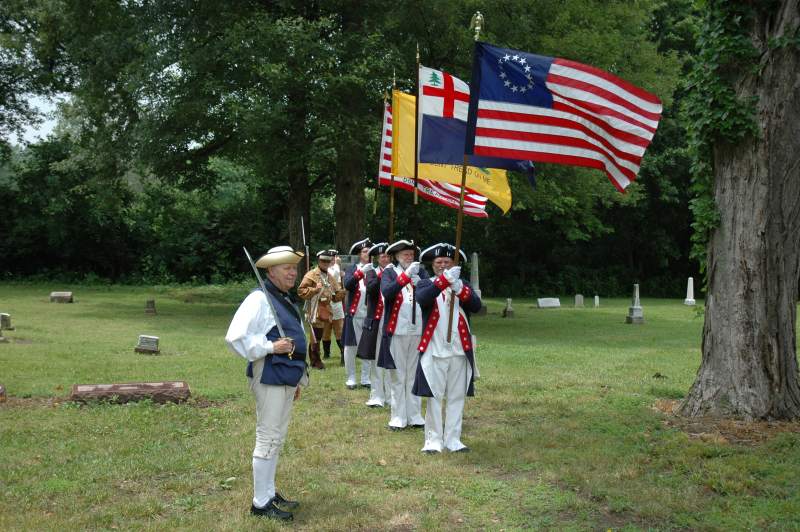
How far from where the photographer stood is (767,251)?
8805mm

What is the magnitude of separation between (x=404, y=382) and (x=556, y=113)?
3.51m

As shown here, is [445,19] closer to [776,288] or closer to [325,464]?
[776,288]

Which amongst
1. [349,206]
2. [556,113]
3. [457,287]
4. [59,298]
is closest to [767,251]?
[556,113]

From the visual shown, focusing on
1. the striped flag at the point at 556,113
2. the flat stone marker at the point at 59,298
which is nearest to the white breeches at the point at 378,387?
the striped flag at the point at 556,113

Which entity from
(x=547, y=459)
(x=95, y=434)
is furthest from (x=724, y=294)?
(x=95, y=434)

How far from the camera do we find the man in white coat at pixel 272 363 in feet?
20.0

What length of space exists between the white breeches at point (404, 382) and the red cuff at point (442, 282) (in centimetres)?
165

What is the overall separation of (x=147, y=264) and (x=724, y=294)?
36815mm

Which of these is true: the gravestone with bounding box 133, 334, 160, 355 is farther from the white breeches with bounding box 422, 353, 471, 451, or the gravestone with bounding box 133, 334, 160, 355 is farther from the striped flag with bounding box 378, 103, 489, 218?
the white breeches with bounding box 422, 353, 471, 451

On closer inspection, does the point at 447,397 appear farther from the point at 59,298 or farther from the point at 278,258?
the point at 59,298

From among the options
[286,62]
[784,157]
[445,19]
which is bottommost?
[784,157]

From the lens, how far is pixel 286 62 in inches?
822

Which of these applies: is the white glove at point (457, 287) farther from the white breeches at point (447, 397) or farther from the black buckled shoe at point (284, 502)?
the black buckled shoe at point (284, 502)

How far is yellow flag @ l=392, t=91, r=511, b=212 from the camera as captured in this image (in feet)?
37.6
